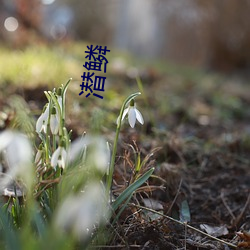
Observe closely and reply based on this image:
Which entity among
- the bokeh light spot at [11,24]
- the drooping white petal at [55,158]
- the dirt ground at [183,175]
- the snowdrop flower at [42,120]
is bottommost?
the dirt ground at [183,175]

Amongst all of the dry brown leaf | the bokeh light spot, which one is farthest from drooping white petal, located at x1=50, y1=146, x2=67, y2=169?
the bokeh light spot

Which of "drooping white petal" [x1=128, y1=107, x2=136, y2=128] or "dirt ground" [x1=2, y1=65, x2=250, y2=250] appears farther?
"dirt ground" [x1=2, y1=65, x2=250, y2=250]

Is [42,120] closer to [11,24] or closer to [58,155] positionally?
[58,155]

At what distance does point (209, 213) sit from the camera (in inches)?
72.3

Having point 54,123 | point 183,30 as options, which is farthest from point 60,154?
point 183,30

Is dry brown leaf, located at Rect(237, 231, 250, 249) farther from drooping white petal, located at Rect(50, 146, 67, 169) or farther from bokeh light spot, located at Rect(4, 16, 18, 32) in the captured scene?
bokeh light spot, located at Rect(4, 16, 18, 32)

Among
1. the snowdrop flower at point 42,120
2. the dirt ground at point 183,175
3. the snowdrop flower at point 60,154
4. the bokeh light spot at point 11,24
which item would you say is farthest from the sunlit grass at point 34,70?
the bokeh light spot at point 11,24

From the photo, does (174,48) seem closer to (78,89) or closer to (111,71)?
(111,71)

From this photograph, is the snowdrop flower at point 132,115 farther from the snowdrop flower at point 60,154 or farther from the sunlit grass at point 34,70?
the sunlit grass at point 34,70

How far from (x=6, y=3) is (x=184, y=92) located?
5042mm

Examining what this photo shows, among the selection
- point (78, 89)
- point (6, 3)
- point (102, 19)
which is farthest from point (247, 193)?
point (102, 19)

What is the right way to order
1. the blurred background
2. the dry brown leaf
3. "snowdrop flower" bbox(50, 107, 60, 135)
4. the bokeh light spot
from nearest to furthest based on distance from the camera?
"snowdrop flower" bbox(50, 107, 60, 135)
the dry brown leaf
the bokeh light spot
the blurred background

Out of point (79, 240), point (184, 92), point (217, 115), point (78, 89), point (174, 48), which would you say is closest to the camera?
point (79, 240)

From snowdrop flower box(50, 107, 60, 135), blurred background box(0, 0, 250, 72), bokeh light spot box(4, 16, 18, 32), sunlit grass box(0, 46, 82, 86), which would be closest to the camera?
snowdrop flower box(50, 107, 60, 135)
